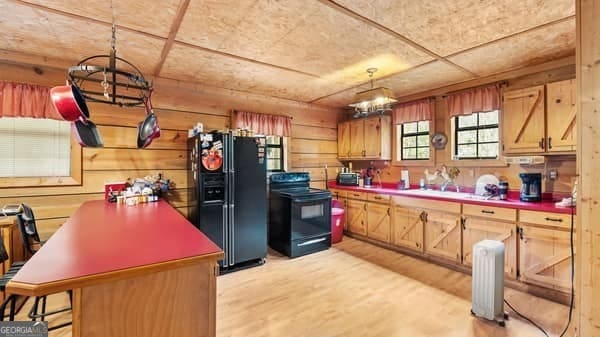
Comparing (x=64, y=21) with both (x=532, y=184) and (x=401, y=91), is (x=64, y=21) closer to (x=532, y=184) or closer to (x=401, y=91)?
(x=401, y=91)

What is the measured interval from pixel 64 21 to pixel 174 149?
1.79 meters

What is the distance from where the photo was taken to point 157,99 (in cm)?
354

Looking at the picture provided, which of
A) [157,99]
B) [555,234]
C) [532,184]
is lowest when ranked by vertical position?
[555,234]

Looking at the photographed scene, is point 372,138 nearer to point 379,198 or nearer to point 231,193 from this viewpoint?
point 379,198

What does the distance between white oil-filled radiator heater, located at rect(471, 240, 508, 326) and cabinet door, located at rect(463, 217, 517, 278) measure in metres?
0.69

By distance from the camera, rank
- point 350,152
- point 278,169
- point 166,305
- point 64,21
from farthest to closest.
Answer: point 350,152
point 278,169
point 64,21
point 166,305

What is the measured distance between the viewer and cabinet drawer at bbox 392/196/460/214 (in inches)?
129

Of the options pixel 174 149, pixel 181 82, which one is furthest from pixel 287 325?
pixel 181 82

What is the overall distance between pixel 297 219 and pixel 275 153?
1.38m

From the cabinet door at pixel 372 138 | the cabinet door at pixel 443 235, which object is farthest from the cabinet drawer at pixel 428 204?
the cabinet door at pixel 372 138

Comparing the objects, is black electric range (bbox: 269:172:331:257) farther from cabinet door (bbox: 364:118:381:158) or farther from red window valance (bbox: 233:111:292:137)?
cabinet door (bbox: 364:118:381:158)

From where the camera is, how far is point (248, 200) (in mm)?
3465

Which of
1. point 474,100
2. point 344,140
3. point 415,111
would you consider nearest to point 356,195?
point 344,140

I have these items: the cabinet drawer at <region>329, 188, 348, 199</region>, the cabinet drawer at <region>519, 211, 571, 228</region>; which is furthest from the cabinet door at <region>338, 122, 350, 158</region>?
the cabinet drawer at <region>519, 211, 571, 228</region>
